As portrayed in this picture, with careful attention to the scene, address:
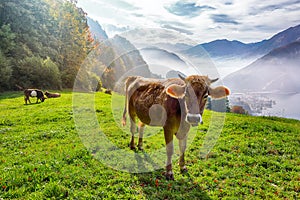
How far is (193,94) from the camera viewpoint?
5.30 meters

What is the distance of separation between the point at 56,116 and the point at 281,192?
13.7m

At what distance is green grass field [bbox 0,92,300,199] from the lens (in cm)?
569

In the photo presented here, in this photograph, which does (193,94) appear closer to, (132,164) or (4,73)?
(132,164)

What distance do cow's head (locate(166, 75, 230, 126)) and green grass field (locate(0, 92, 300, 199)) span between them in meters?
2.26

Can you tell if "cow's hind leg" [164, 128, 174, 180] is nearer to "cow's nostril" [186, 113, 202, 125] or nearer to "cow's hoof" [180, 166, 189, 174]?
"cow's hoof" [180, 166, 189, 174]

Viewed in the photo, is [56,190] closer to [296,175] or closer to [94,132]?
[94,132]

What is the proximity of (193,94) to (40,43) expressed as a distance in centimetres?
4247

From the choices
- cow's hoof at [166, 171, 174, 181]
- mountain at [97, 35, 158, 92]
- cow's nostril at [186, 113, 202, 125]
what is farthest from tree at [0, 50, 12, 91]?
cow's nostril at [186, 113, 202, 125]

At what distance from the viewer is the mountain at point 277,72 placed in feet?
304

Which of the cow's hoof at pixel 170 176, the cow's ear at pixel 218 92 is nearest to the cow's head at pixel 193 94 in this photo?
the cow's ear at pixel 218 92

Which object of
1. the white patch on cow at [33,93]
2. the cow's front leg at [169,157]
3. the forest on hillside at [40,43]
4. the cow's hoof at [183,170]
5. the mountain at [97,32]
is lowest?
the cow's hoof at [183,170]

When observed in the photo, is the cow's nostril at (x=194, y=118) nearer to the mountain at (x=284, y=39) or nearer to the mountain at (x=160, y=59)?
the mountain at (x=160, y=59)

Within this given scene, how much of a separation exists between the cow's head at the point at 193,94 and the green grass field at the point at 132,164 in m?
2.26

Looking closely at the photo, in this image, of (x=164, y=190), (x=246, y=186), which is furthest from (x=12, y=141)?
(x=246, y=186)
